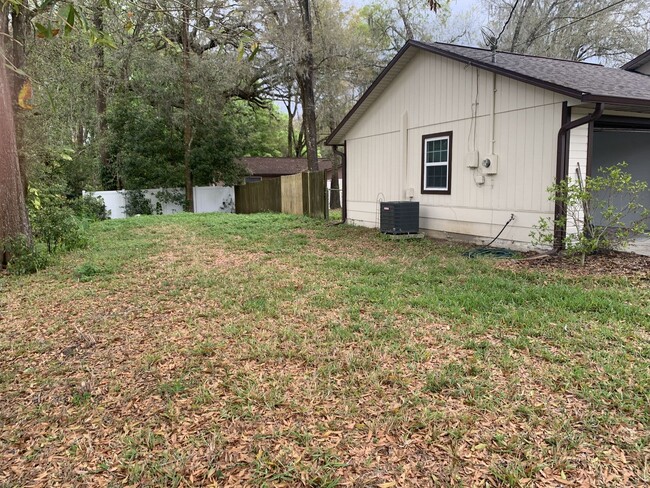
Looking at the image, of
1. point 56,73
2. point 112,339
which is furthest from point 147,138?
point 112,339

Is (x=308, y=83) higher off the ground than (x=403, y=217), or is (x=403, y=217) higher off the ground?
(x=308, y=83)

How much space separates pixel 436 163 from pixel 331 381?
728cm

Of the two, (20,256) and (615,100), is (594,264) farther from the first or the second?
(20,256)

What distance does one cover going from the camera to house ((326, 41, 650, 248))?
7035mm

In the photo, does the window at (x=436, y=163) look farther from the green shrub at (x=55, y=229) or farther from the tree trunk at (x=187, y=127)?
the tree trunk at (x=187, y=127)

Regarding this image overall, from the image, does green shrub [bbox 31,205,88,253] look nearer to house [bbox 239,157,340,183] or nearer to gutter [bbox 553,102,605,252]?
gutter [bbox 553,102,605,252]

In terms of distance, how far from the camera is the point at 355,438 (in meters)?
2.57

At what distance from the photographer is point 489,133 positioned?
825cm

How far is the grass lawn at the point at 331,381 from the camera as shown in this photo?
93.0 inches

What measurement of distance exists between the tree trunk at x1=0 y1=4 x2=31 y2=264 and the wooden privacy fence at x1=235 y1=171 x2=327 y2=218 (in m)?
8.60

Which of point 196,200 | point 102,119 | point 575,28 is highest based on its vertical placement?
point 575,28

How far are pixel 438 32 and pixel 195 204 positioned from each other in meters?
13.5

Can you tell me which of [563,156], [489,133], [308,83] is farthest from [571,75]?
[308,83]

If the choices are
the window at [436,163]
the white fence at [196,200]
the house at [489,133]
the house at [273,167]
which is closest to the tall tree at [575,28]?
the house at [489,133]
